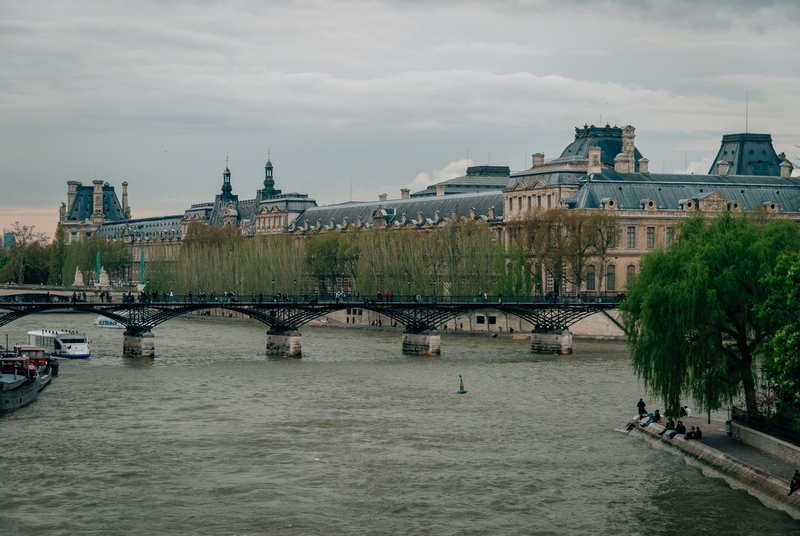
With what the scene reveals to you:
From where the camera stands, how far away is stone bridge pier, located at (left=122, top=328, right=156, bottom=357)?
247 ft

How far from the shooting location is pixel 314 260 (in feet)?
413

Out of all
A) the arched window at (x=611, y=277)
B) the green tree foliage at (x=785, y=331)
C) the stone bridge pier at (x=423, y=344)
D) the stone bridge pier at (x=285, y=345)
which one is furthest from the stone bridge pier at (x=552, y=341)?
the green tree foliage at (x=785, y=331)

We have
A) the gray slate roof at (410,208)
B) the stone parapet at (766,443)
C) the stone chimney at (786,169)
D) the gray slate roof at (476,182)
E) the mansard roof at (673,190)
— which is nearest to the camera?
the stone parapet at (766,443)

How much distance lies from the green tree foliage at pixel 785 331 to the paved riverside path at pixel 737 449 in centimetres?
164

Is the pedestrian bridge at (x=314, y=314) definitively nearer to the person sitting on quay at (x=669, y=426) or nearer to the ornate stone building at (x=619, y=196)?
the ornate stone building at (x=619, y=196)

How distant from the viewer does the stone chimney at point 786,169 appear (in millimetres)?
119887

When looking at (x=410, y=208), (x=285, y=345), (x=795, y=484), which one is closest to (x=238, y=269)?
(x=410, y=208)

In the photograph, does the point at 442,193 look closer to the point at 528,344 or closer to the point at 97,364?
the point at 528,344

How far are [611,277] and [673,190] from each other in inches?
391

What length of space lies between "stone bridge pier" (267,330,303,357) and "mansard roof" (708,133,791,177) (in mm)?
63211

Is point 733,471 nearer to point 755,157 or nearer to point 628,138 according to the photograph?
point 628,138

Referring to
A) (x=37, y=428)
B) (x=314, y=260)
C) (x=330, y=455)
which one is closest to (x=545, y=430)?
(x=330, y=455)

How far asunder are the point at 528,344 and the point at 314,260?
4016cm

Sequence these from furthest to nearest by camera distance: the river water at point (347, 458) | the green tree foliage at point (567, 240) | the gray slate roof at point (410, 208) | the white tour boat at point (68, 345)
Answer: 1. the gray slate roof at point (410, 208)
2. the green tree foliage at point (567, 240)
3. the white tour boat at point (68, 345)
4. the river water at point (347, 458)
